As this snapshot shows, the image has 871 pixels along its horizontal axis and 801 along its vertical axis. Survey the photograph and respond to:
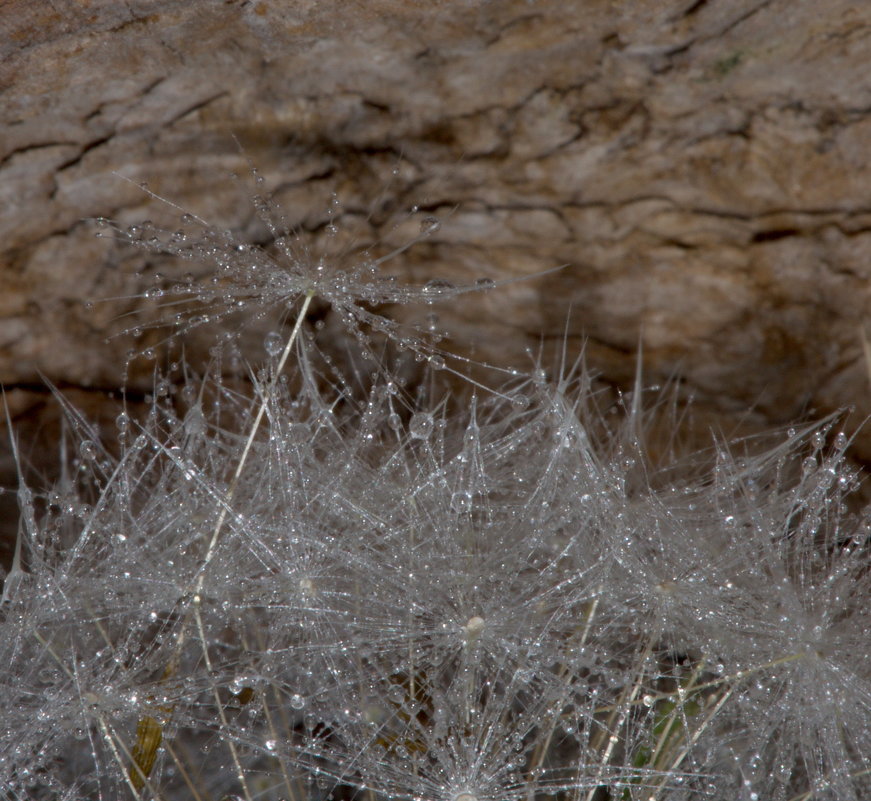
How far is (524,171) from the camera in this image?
186 centimetres

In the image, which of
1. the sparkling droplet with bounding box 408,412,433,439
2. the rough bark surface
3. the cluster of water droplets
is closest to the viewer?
the cluster of water droplets

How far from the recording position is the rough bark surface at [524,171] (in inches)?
68.1

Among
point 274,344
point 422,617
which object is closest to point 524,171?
point 274,344

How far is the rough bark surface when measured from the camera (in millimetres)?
1729

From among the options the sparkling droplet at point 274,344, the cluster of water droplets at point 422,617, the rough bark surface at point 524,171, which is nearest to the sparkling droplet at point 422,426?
the cluster of water droplets at point 422,617

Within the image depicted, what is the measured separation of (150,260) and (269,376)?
0.40 meters

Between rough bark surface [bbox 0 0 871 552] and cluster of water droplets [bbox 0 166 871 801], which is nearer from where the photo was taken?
cluster of water droplets [bbox 0 166 871 801]

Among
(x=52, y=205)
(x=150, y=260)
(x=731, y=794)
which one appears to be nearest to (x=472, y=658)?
(x=731, y=794)

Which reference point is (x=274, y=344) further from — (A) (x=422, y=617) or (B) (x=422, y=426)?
(A) (x=422, y=617)

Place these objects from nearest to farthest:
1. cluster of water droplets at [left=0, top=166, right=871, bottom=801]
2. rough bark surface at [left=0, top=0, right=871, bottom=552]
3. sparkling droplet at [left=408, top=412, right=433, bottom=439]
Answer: cluster of water droplets at [left=0, top=166, right=871, bottom=801] < sparkling droplet at [left=408, top=412, right=433, bottom=439] < rough bark surface at [left=0, top=0, right=871, bottom=552]

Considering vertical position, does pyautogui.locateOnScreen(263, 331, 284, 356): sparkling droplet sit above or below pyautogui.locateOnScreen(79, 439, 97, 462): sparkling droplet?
above

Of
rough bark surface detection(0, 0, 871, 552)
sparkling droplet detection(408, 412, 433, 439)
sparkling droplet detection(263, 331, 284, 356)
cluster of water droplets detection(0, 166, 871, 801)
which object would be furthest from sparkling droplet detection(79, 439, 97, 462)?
sparkling droplet detection(408, 412, 433, 439)

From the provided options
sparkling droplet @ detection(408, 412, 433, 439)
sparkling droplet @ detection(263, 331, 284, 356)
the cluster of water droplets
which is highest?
sparkling droplet @ detection(263, 331, 284, 356)

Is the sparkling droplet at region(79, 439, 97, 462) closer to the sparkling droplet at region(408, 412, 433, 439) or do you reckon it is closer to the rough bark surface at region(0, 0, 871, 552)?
the rough bark surface at region(0, 0, 871, 552)
